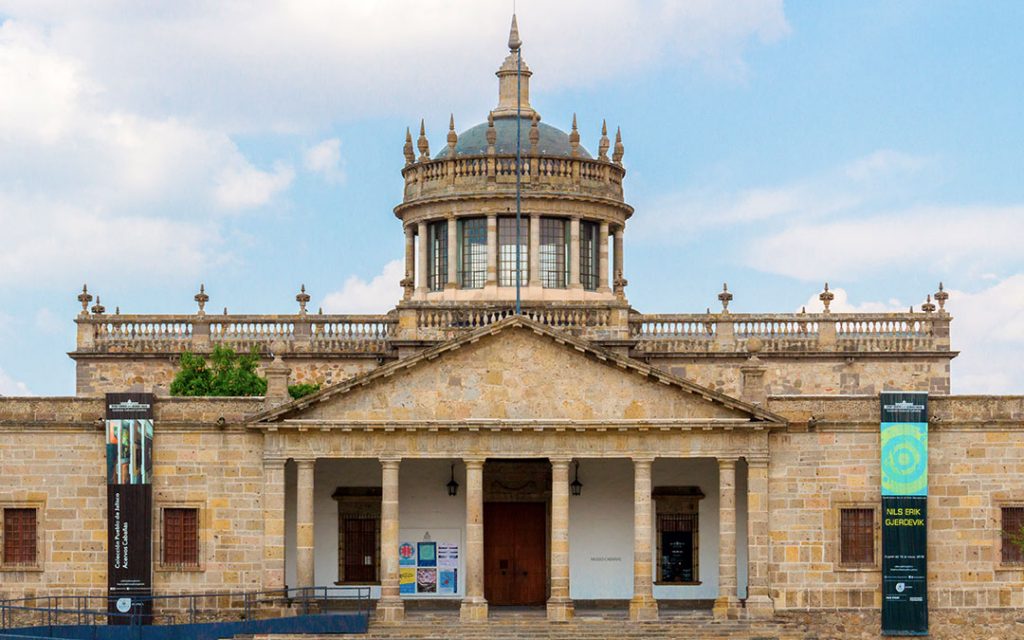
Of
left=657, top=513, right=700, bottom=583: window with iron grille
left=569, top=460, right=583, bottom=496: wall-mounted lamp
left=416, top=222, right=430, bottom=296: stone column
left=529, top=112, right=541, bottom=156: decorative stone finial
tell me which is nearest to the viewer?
left=657, top=513, right=700, bottom=583: window with iron grille

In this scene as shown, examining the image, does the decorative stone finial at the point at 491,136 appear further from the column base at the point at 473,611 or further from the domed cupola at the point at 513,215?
the column base at the point at 473,611

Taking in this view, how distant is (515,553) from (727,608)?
6826 mm

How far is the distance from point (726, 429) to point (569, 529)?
19.5 feet

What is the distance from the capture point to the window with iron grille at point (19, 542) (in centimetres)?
5788

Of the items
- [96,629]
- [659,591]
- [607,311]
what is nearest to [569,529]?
[659,591]

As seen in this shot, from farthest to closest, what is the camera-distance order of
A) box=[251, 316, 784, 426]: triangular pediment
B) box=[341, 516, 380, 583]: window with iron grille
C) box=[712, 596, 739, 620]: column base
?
box=[341, 516, 380, 583]: window with iron grille, box=[251, 316, 784, 426]: triangular pediment, box=[712, 596, 739, 620]: column base

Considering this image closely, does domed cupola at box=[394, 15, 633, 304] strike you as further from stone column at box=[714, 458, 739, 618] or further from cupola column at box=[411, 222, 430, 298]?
stone column at box=[714, 458, 739, 618]

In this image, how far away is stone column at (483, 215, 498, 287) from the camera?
221 feet

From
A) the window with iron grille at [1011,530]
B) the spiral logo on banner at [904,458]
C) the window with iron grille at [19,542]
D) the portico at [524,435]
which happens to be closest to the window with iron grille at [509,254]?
the portico at [524,435]

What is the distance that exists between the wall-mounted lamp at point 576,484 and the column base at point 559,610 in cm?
463

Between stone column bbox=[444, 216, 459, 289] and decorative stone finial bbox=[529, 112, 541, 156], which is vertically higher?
decorative stone finial bbox=[529, 112, 541, 156]

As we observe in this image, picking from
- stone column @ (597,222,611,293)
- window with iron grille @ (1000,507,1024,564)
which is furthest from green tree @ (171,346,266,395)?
window with iron grille @ (1000,507,1024,564)

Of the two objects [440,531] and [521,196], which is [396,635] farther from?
[521,196]

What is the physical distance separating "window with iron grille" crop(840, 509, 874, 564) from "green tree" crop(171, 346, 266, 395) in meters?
15.8
